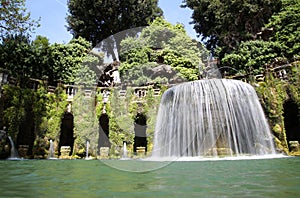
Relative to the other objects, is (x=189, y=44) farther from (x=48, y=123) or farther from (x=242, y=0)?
(x=48, y=123)

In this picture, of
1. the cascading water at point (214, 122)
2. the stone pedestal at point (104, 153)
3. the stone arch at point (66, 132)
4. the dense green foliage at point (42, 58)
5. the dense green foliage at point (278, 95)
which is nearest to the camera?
the cascading water at point (214, 122)

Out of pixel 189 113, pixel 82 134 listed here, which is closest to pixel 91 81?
pixel 82 134

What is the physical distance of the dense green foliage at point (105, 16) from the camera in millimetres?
28172

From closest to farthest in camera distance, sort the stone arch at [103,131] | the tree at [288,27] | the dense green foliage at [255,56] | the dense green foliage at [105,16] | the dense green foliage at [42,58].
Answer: the stone arch at [103,131], the tree at [288,27], the dense green foliage at [42,58], the dense green foliage at [255,56], the dense green foliage at [105,16]

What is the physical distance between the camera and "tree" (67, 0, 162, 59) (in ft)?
92.5

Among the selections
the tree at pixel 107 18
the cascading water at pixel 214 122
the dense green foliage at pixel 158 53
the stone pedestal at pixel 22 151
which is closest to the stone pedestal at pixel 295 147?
the cascading water at pixel 214 122

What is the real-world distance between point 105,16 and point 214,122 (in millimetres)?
22500

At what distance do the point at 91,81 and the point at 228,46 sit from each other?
13589 mm

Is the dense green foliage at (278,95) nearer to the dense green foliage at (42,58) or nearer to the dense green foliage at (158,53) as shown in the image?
the dense green foliage at (158,53)

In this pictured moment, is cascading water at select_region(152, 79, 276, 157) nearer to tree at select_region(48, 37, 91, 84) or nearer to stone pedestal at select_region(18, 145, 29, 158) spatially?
stone pedestal at select_region(18, 145, 29, 158)

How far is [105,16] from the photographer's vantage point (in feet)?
95.6

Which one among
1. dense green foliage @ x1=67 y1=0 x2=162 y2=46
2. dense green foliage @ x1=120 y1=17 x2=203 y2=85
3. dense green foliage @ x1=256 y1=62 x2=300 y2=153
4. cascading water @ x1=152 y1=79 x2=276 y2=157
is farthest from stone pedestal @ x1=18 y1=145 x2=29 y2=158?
Result: dense green foliage @ x1=67 y1=0 x2=162 y2=46

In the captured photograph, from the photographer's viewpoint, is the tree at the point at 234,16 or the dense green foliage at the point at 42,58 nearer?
the dense green foliage at the point at 42,58

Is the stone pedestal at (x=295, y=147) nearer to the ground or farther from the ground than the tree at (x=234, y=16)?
nearer to the ground
